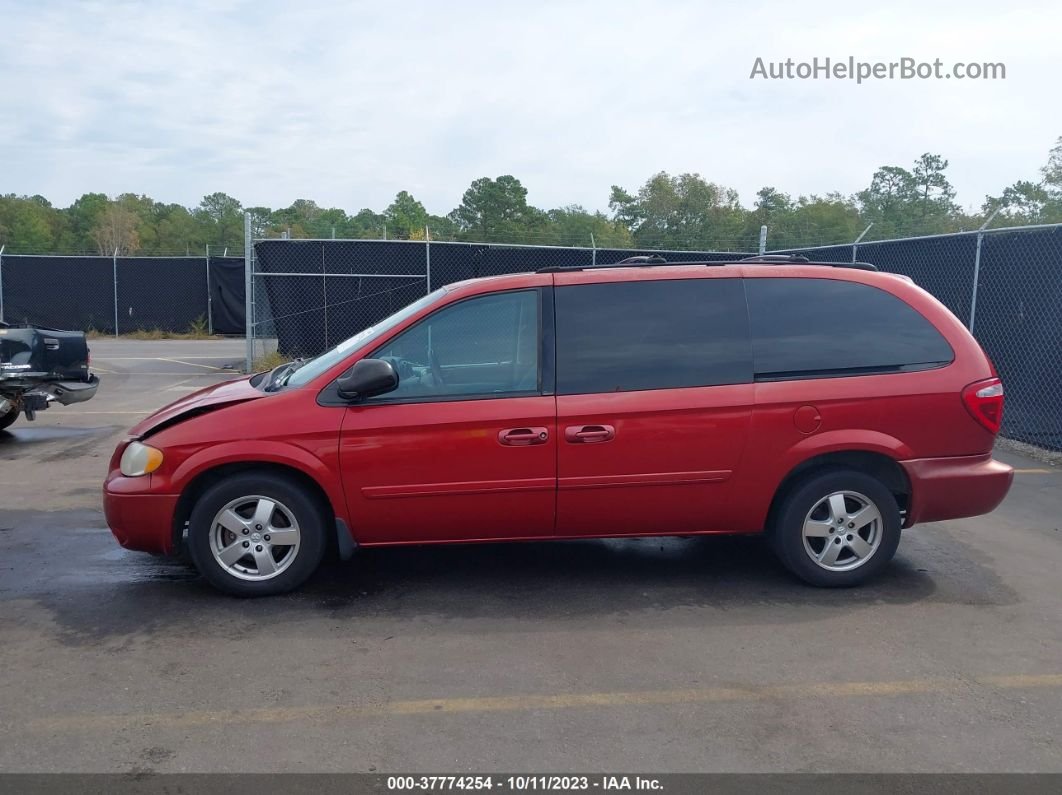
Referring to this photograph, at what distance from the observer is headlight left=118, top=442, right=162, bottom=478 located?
186 inches

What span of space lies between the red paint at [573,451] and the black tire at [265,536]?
0.43ft

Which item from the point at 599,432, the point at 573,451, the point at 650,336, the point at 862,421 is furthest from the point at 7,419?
the point at 862,421

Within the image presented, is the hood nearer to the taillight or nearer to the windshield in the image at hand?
the windshield

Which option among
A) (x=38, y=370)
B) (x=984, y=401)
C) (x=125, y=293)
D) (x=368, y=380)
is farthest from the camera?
(x=125, y=293)

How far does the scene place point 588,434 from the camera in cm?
475

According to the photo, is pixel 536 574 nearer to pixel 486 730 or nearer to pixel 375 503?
pixel 375 503

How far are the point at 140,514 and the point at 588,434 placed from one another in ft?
7.99

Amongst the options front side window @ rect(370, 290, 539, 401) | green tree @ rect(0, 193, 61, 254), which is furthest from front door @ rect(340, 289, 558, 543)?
green tree @ rect(0, 193, 61, 254)

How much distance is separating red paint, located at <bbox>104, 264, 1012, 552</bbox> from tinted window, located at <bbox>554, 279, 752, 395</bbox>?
88 millimetres

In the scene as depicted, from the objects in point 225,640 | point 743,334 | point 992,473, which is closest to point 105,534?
point 225,640

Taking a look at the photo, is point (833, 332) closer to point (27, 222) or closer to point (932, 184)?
point (932, 184)

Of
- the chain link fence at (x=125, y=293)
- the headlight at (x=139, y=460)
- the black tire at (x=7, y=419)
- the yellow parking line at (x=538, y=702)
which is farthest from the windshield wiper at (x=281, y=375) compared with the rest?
the chain link fence at (x=125, y=293)

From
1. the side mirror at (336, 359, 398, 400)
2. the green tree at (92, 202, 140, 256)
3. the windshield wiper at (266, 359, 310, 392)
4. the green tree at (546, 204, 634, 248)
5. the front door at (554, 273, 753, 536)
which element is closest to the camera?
the side mirror at (336, 359, 398, 400)

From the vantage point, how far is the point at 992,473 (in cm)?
500
